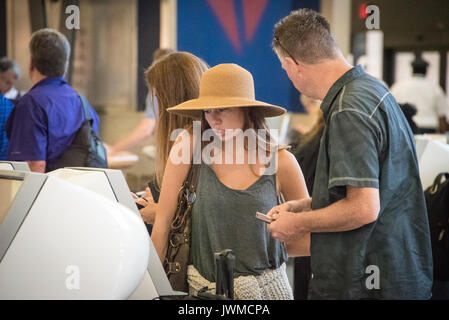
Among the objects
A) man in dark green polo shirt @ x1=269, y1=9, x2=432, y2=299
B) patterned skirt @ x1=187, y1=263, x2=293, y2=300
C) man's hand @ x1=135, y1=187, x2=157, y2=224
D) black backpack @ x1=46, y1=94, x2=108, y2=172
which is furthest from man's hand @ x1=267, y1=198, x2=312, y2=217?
black backpack @ x1=46, y1=94, x2=108, y2=172

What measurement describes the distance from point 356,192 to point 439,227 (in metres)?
1.43

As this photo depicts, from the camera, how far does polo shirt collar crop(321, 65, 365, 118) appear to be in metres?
1.88

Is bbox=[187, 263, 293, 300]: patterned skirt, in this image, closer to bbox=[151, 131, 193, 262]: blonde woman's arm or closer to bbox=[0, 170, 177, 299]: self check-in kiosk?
bbox=[151, 131, 193, 262]: blonde woman's arm

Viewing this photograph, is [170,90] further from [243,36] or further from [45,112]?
[243,36]

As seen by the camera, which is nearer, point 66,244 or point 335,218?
point 66,244

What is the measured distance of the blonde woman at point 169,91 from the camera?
8.04 ft

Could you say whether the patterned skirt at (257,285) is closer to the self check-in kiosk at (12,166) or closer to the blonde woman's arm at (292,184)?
the blonde woman's arm at (292,184)

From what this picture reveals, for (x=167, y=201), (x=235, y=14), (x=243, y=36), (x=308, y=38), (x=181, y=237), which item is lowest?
(x=181, y=237)

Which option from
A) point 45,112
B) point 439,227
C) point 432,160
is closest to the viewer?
point 439,227

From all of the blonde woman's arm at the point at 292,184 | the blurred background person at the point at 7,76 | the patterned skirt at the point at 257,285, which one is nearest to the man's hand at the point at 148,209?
the patterned skirt at the point at 257,285

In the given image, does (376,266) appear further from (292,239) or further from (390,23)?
(390,23)

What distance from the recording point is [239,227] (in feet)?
6.77

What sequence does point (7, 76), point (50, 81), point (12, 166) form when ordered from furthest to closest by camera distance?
point (7, 76)
point (50, 81)
point (12, 166)

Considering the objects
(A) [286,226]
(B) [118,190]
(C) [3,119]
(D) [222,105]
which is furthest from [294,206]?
(C) [3,119]
